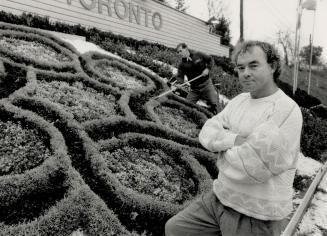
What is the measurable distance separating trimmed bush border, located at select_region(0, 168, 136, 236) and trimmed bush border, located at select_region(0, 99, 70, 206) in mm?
126

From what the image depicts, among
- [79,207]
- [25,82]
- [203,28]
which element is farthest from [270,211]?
[203,28]

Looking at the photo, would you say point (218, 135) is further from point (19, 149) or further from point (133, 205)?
point (19, 149)

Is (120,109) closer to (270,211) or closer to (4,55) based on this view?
(4,55)

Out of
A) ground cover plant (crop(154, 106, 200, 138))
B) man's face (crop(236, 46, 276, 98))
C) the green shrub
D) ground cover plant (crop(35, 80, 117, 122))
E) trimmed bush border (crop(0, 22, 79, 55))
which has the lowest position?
the green shrub

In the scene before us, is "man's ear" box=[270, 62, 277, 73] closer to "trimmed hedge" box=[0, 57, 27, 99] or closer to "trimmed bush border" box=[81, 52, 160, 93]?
"trimmed hedge" box=[0, 57, 27, 99]

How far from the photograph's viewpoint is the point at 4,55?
6430mm

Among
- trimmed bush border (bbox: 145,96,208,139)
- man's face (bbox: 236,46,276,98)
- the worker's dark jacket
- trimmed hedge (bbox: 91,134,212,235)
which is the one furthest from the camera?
the worker's dark jacket

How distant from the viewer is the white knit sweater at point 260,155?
1.78m

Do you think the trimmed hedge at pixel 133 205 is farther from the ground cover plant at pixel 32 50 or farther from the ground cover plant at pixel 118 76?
the ground cover plant at pixel 32 50

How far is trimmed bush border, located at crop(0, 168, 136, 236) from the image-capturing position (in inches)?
119

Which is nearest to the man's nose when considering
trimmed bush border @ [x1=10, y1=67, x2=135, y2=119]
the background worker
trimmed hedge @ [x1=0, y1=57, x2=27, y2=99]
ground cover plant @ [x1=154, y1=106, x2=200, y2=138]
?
trimmed bush border @ [x1=10, y1=67, x2=135, y2=119]

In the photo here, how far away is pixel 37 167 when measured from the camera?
150 inches

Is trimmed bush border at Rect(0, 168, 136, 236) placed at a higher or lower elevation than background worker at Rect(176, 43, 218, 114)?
lower

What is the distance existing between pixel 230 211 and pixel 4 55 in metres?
5.72
